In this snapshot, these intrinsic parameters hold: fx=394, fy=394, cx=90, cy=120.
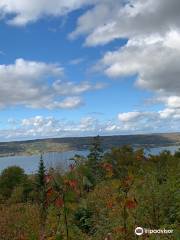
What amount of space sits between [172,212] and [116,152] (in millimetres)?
31253

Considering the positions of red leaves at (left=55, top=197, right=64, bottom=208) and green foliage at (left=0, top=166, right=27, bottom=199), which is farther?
green foliage at (left=0, top=166, right=27, bottom=199)

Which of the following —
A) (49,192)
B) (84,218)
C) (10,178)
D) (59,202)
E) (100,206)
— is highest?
(49,192)

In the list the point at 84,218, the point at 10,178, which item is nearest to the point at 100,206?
the point at 84,218

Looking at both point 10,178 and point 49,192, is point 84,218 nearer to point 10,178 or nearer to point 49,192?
point 49,192

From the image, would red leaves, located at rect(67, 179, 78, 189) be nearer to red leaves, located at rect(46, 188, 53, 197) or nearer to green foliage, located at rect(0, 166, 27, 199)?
red leaves, located at rect(46, 188, 53, 197)

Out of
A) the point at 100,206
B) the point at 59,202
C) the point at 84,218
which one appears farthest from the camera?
the point at 100,206

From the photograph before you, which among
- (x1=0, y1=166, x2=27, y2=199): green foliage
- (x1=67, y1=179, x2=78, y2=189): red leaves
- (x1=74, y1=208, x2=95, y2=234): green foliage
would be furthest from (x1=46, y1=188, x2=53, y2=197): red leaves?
(x1=0, y1=166, x2=27, y2=199): green foliage

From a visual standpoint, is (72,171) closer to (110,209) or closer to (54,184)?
(54,184)

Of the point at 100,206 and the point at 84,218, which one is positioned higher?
the point at 100,206

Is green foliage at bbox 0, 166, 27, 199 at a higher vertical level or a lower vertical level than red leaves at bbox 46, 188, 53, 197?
lower

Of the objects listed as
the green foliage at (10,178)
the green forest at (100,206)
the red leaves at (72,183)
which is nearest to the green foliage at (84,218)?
the green forest at (100,206)

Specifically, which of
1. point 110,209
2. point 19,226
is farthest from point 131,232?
point 19,226

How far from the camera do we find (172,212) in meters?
8.26

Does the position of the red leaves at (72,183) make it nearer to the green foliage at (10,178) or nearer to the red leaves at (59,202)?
the red leaves at (59,202)
